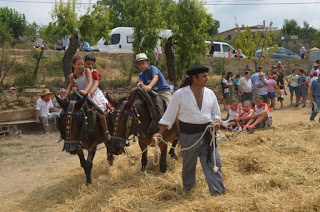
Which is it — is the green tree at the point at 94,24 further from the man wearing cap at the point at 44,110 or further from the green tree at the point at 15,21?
the green tree at the point at 15,21

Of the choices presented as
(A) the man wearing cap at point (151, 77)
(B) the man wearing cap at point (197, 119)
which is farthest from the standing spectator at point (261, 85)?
(B) the man wearing cap at point (197, 119)

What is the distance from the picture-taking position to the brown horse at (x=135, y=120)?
599 centimetres

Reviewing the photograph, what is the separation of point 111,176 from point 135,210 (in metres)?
1.98

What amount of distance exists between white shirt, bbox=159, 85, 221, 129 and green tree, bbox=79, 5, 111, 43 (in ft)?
36.4

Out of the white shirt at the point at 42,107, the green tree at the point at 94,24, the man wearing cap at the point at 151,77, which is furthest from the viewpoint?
the green tree at the point at 94,24

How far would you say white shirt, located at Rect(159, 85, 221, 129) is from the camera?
4.99 meters

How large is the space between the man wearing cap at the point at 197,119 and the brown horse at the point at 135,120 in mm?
1013

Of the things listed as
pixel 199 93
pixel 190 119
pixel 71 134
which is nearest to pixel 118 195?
pixel 71 134

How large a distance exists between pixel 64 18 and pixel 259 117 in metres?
8.94

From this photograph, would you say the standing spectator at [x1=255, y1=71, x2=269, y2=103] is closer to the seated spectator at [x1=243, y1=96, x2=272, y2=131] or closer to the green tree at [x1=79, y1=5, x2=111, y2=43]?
the seated spectator at [x1=243, y1=96, x2=272, y2=131]

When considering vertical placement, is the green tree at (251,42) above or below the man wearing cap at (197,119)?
above

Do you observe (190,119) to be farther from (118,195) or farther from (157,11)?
(157,11)

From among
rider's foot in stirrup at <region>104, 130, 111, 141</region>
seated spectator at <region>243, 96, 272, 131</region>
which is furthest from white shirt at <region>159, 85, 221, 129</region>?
seated spectator at <region>243, 96, 272, 131</region>

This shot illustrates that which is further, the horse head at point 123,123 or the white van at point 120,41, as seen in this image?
the white van at point 120,41
